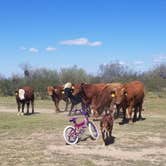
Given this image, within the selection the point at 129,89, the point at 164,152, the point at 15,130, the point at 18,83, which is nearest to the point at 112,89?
the point at 129,89

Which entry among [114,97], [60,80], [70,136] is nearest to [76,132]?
[70,136]

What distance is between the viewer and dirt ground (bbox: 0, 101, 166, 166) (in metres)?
10.5

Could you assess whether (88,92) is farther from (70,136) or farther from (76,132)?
(70,136)

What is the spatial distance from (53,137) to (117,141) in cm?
213

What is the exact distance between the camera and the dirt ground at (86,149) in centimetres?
1053

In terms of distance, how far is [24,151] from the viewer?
11.7 m

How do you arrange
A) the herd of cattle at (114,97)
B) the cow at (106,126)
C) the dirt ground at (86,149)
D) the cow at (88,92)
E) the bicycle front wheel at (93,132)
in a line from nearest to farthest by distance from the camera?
the dirt ground at (86,149) → the cow at (106,126) → the bicycle front wheel at (93,132) → the herd of cattle at (114,97) → the cow at (88,92)

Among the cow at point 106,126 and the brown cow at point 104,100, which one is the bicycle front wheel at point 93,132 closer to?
the cow at point 106,126

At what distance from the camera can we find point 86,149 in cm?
1202

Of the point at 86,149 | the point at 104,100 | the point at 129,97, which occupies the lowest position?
the point at 86,149

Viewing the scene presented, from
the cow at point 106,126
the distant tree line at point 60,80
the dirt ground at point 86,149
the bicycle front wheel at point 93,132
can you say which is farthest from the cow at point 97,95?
the distant tree line at point 60,80

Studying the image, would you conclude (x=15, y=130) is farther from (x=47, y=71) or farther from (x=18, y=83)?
(x=47, y=71)

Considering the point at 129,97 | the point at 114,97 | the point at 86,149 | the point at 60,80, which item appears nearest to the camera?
the point at 86,149

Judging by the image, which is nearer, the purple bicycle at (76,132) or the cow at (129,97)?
the purple bicycle at (76,132)
